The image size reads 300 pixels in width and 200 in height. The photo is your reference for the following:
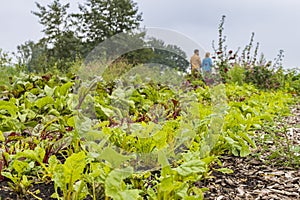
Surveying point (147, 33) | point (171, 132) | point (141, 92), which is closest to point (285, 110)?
point (141, 92)

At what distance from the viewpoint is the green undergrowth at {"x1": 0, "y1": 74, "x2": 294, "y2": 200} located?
1.58 meters

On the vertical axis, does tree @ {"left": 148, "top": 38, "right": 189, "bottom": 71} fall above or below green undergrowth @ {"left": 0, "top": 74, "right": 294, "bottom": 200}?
above

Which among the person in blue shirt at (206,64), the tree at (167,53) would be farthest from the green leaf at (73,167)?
the person in blue shirt at (206,64)

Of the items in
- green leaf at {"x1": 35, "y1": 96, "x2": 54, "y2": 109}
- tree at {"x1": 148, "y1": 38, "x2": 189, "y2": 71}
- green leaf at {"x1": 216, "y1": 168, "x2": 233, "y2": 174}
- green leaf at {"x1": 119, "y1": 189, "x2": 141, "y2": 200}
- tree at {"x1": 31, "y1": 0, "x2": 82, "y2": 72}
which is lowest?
green leaf at {"x1": 119, "y1": 189, "x2": 141, "y2": 200}

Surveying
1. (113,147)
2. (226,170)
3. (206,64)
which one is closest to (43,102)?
(113,147)

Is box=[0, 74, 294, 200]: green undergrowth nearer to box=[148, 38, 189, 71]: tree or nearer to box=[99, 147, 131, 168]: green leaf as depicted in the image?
box=[99, 147, 131, 168]: green leaf

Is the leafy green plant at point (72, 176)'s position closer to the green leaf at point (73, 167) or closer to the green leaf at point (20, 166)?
the green leaf at point (73, 167)

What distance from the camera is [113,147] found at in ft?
6.65

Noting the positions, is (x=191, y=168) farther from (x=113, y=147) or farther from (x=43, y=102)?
(x=43, y=102)

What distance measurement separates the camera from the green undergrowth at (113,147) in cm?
158

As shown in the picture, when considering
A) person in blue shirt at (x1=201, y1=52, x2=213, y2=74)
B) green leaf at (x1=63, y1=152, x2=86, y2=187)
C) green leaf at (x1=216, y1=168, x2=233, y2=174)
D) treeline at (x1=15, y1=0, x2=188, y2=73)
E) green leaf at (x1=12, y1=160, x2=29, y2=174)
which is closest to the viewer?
green leaf at (x1=63, y1=152, x2=86, y2=187)

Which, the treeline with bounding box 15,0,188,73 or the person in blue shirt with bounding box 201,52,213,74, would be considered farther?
the treeline with bounding box 15,0,188,73

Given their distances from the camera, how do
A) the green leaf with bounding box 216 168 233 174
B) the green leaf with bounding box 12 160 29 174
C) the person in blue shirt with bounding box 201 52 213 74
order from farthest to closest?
the person in blue shirt with bounding box 201 52 213 74, the green leaf with bounding box 216 168 233 174, the green leaf with bounding box 12 160 29 174

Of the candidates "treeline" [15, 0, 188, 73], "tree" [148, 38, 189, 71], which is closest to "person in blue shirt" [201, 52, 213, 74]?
"tree" [148, 38, 189, 71]
